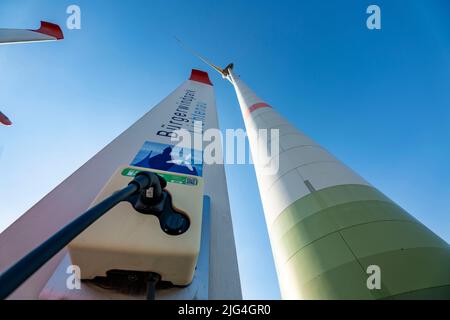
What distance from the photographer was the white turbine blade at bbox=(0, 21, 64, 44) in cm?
266

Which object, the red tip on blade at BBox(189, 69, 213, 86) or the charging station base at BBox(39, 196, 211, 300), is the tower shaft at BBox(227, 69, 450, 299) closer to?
the charging station base at BBox(39, 196, 211, 300)

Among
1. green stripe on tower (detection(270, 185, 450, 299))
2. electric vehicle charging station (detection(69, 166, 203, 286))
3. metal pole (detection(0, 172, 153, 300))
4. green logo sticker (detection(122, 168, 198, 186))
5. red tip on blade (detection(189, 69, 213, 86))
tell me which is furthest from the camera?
red tip on blade (detection(189, 69, 213, 86))

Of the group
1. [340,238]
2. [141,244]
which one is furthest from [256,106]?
[141,244]

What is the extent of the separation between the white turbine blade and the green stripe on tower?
3756 millimetres

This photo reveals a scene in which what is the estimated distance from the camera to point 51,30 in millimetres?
3545

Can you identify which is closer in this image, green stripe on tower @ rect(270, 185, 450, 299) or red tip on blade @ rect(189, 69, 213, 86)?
green stripe on tower @ rect(270, 185, 450, 299)

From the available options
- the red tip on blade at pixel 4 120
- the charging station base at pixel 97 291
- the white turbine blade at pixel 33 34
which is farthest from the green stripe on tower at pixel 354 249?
the white turbine blade at pixel 33 34

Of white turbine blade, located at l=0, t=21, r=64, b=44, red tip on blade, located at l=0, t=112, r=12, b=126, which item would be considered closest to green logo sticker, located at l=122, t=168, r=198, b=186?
white turbine blade, located at l=0, t=21, r=64, b=44

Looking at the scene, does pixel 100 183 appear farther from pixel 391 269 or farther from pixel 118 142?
pixel 391 269

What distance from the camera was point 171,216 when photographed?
1.96 ft

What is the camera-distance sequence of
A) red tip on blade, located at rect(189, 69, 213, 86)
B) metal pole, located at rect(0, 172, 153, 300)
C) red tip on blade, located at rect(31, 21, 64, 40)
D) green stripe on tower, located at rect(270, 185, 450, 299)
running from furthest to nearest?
red tip on blade, located at rect(31, 21, 64, 40)
red tip on blade, located at rect(189, 69, 213, 86)
green stripe on tower, located at rect(270, 185, 450, 299)
metal pole, located at rect(0, 172, 153, 300)
